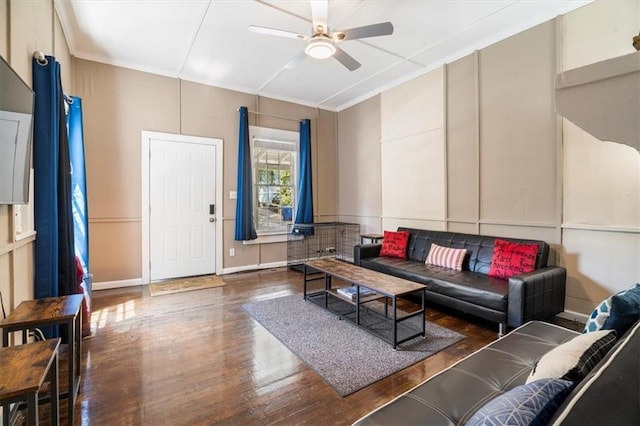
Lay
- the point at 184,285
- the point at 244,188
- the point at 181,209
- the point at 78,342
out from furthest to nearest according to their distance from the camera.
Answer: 1. the point at 244,188
2. the point at 181,209
3. the point at 184,285
4. the point at 78,342

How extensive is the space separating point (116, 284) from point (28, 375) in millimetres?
3555

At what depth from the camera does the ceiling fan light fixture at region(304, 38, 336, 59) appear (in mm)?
2532

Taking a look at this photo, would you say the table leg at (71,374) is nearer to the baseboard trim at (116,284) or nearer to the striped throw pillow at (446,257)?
the baseboard trim at (116,284)

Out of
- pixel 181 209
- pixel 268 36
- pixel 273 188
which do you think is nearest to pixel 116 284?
pixel 181 209

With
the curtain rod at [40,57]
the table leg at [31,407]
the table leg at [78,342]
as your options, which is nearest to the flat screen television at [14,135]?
the curtain rod at [40,57]

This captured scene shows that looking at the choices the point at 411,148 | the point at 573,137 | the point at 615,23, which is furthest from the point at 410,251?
the point at 615,23

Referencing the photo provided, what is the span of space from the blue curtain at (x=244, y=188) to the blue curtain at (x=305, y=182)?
972 mm

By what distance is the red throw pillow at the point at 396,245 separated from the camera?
413 cm

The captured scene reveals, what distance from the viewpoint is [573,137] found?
2.86 m

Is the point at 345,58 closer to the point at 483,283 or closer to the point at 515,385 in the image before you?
the point at 483,283

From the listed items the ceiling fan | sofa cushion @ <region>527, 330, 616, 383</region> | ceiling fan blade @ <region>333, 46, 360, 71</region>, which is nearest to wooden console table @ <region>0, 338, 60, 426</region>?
sofa cushion @ <region>527, 330, 616, 383</region>

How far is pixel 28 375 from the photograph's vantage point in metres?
1.07

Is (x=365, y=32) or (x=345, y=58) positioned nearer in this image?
(x=365, y=32)

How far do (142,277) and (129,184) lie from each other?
4.43 feet
